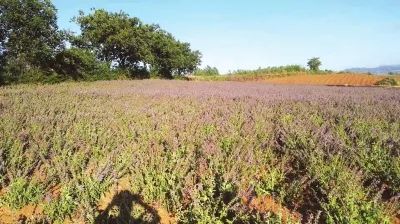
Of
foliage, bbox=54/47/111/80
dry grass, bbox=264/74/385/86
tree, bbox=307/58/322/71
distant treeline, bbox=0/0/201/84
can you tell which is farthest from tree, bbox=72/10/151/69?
tree, bbox=307/58/322/71

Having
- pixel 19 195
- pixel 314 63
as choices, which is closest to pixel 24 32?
pixel 19 195

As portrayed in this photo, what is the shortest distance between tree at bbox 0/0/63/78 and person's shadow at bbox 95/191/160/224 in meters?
24.4

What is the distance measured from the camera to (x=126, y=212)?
3791 millimetres

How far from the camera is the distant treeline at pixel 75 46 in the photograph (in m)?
26.8

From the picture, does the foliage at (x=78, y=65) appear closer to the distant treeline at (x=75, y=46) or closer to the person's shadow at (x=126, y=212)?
the distant treeline at (x=75, y=46)

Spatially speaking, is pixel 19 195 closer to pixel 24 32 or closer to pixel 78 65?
pixel 24 32

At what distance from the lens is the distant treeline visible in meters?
26.8

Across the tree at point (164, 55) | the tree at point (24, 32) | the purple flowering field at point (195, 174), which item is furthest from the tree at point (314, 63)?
the purple flowering field at point (195, 174)

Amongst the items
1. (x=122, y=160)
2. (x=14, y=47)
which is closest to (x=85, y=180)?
(x=122, y=160)

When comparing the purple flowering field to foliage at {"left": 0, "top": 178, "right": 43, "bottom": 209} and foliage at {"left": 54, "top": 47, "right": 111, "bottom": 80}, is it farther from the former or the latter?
foliage at {"left": 54, "top": 47, "right": 111, "bottom": 80}

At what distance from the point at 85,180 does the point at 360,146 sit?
374 cm

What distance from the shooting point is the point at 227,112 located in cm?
895

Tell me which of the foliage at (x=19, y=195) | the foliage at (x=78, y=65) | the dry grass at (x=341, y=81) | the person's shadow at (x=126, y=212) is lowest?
the dry grass at (x=341, y=81)

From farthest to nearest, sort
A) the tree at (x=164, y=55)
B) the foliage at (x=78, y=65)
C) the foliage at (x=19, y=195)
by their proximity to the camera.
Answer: the tree at (x=164, y=55)
the foliage at (x=78, y=65)
the foliage at (x=19, y=195)
